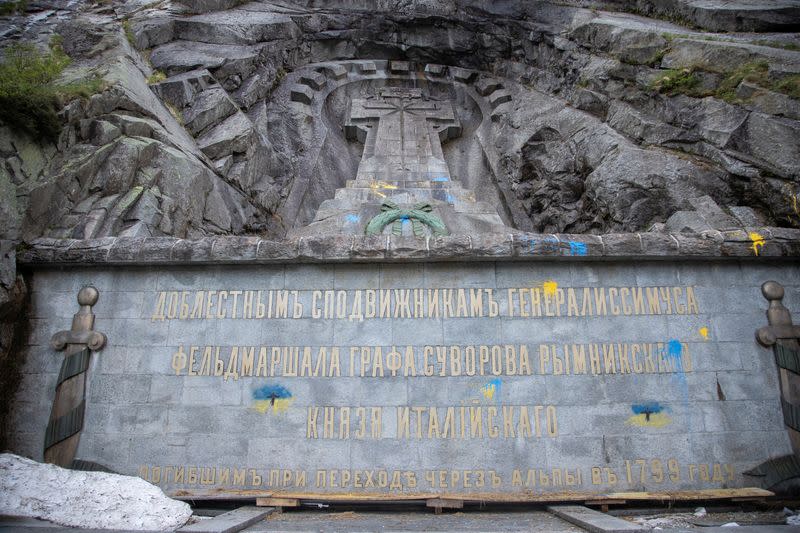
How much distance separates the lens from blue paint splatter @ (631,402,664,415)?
25.9ft

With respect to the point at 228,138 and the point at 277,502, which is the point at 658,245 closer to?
the point at 277,502

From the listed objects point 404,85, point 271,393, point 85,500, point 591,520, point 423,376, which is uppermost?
point 404,85

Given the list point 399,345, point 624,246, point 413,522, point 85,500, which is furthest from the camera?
point 624,246

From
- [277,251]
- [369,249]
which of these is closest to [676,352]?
[369,249]

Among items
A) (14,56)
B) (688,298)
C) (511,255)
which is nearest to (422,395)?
(511,255)

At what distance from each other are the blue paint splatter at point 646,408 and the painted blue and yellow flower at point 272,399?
15.9 feet

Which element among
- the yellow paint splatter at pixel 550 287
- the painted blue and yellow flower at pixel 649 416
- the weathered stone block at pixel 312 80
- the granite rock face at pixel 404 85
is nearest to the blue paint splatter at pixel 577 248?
the yellow paint splatter at pixel 550 287

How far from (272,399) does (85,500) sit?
101 inches

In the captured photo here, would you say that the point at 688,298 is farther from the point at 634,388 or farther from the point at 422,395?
the point at 422,395

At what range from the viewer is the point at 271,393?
8.10m

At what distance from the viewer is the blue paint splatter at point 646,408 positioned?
789cm

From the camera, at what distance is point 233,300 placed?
28.3 ft

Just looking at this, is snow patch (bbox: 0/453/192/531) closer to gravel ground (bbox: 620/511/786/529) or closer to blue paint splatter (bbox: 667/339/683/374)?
gravel ground (bbox: 620/511/786/529)

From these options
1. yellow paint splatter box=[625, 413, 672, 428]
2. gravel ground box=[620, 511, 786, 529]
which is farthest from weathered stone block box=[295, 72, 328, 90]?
gravel ground box=[620, 511, 786, 529]
